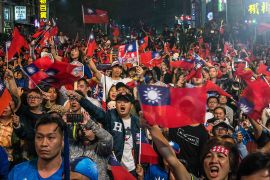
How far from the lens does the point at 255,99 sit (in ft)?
22.9

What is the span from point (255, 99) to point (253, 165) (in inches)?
146

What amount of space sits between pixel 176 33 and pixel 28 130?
27.1 meters

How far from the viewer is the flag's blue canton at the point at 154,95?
4.78 m

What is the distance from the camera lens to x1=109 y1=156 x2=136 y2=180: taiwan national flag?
6.25m

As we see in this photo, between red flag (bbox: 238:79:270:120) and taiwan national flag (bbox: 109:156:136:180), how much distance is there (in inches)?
56.8

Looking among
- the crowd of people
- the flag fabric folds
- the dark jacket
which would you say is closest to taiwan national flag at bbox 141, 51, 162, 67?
the crowd of people

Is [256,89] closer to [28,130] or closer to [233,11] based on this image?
[28,130]

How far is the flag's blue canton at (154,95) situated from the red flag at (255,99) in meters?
2.04

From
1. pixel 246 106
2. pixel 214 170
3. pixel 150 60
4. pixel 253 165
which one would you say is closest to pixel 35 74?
pixel 246 106

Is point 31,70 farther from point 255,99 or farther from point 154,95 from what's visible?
point 154,95

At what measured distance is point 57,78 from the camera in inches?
305

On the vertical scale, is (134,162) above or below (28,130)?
below

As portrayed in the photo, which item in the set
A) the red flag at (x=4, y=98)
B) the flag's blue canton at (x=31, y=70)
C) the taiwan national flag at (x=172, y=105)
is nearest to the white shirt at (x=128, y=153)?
the red flag at (x=4, y=98)

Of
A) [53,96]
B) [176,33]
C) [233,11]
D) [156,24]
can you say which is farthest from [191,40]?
[156,24]
